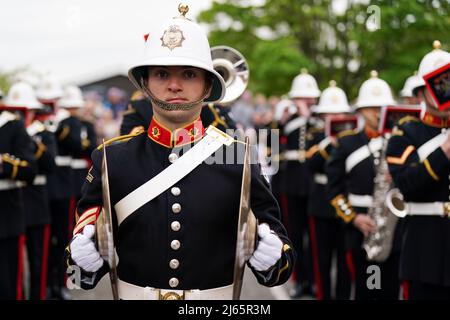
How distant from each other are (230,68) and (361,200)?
165 centimetres

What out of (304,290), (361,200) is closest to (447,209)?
(361,200)

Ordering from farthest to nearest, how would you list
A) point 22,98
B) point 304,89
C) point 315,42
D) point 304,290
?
point 315,42 → point 304,89 → point 304,290 → point 22,98

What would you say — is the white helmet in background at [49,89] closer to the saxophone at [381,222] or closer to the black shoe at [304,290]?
the black shoe at [304,290]

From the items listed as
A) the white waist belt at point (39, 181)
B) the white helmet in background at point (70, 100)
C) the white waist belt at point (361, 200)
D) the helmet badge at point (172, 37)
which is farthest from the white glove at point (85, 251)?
the white helmet in background at point (70, 100)

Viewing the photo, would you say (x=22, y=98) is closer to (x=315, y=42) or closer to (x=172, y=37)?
(x=172, y=37)

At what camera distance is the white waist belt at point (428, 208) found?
477cm

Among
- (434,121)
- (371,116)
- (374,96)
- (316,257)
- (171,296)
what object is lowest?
(316,257)

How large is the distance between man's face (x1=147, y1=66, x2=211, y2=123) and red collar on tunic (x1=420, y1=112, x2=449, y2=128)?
2.21 m

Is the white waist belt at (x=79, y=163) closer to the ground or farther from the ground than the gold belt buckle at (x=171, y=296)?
farther from the ground

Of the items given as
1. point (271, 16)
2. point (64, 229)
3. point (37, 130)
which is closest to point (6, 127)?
point (37, 130)

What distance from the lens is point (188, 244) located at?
323 centimetres

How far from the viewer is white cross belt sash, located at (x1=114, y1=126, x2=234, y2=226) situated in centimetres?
322

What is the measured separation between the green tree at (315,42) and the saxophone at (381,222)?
9.03 m

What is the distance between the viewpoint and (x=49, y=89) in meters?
10.7
